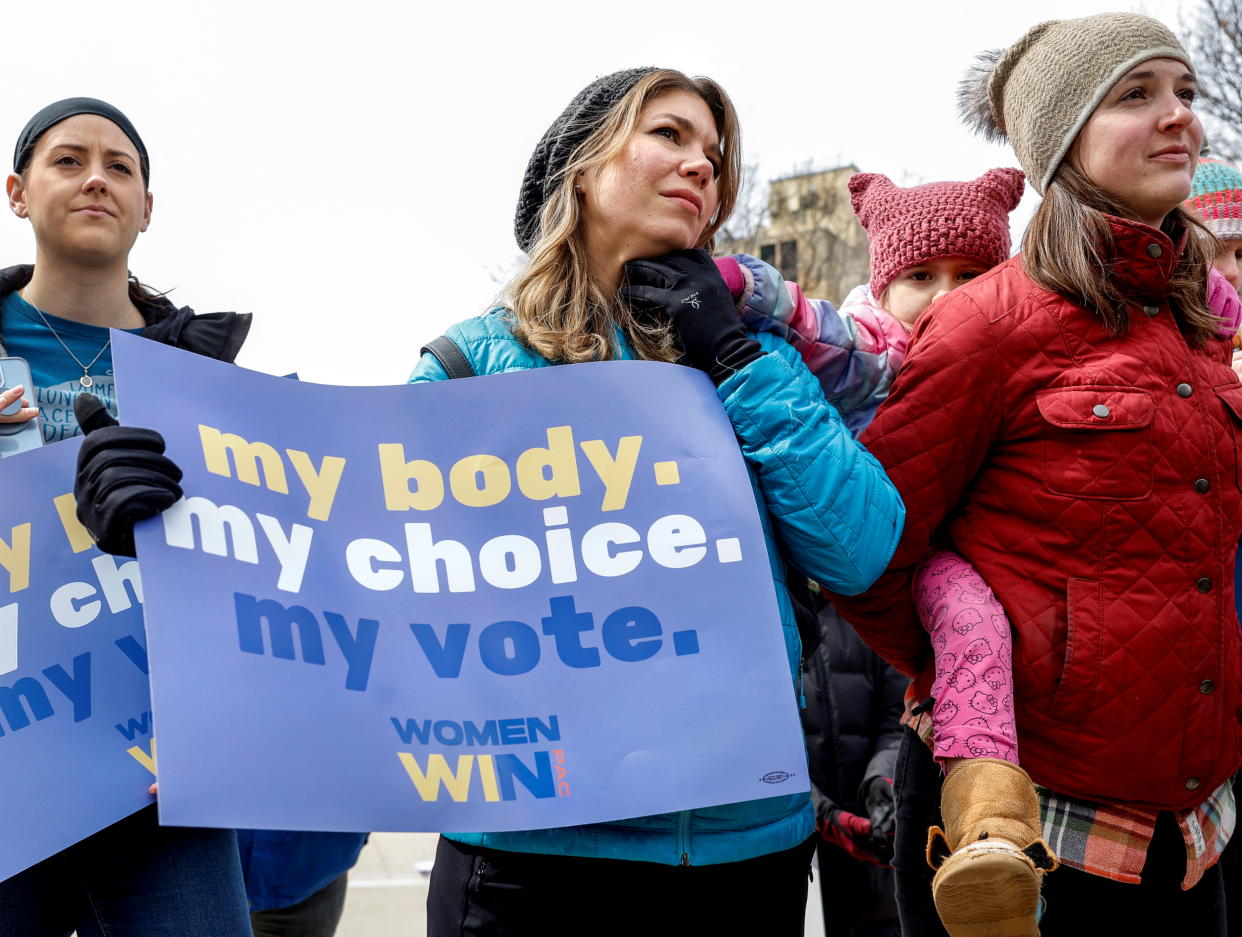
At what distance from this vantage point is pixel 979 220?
2.80m

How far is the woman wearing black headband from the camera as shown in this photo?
2199mm

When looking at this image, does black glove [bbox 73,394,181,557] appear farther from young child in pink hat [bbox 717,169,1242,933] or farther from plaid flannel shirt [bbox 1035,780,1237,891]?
plaid flannel shirt [bbox 1035,780,1237,891]

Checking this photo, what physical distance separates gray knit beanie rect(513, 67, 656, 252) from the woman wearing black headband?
27.8 inches

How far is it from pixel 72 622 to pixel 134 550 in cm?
31

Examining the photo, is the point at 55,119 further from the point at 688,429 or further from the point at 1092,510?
the point at 1092,510

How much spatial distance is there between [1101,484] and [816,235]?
25260mm

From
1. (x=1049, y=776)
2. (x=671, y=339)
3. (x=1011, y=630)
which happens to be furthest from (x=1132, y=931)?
(x=671, y=339)

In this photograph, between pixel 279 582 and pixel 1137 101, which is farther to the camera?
pixel 1137 101

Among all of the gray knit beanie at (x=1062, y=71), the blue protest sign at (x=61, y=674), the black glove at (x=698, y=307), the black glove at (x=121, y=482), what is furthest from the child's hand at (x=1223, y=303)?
the blue protest sign at (x=61, y=674)

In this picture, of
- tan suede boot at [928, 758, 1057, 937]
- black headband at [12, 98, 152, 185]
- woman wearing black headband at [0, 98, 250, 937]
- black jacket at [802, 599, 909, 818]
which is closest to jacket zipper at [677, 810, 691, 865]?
tan suede boot at [928, 758, 1057, 937]

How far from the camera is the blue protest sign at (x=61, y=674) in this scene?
6.68 feet

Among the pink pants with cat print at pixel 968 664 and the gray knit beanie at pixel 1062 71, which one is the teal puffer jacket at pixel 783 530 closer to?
the pink pants with cat print at pixel 968 664

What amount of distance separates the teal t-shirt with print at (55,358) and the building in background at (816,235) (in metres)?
23.7

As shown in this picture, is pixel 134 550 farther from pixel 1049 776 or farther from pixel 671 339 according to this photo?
pixel 1049 776
